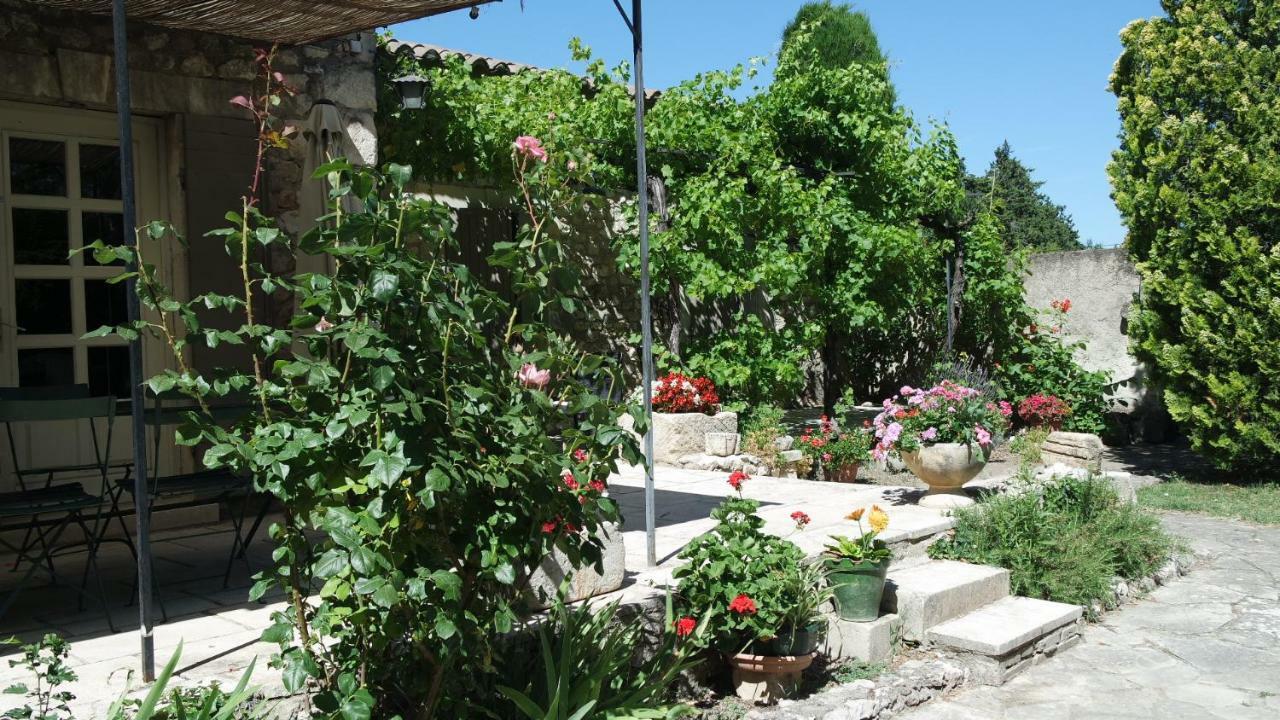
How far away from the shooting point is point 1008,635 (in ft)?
15.3

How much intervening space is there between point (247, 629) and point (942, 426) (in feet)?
13.8

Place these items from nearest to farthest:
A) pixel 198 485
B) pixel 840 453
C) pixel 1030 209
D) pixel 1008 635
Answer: pixel 198 485, pixel 1008 635, pixel 840 453, pixel 1030 209

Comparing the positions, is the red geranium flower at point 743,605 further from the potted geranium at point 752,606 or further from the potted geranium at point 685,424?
the potted geranium at point 685,424

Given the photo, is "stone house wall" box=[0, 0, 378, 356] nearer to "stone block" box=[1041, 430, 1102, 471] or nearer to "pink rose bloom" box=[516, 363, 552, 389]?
"pink rose bloom" box=[516, 363, 552, 389]

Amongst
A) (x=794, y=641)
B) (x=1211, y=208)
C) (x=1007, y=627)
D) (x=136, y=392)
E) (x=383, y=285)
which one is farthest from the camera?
(x=1211, y=208)

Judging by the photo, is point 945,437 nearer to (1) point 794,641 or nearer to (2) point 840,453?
(2) point 840,453

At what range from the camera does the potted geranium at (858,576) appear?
4.54 m

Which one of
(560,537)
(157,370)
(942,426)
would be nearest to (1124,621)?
(942,426)

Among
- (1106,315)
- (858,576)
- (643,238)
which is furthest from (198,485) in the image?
(1106,315)

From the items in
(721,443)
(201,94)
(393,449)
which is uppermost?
(201,94)

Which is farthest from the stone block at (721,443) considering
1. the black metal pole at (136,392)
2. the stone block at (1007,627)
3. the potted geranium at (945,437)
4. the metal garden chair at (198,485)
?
the black metal pole at (136,392)

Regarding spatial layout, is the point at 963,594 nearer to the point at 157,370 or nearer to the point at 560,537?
the point at 560,537

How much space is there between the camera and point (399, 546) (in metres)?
2.75

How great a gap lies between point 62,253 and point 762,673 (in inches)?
154
